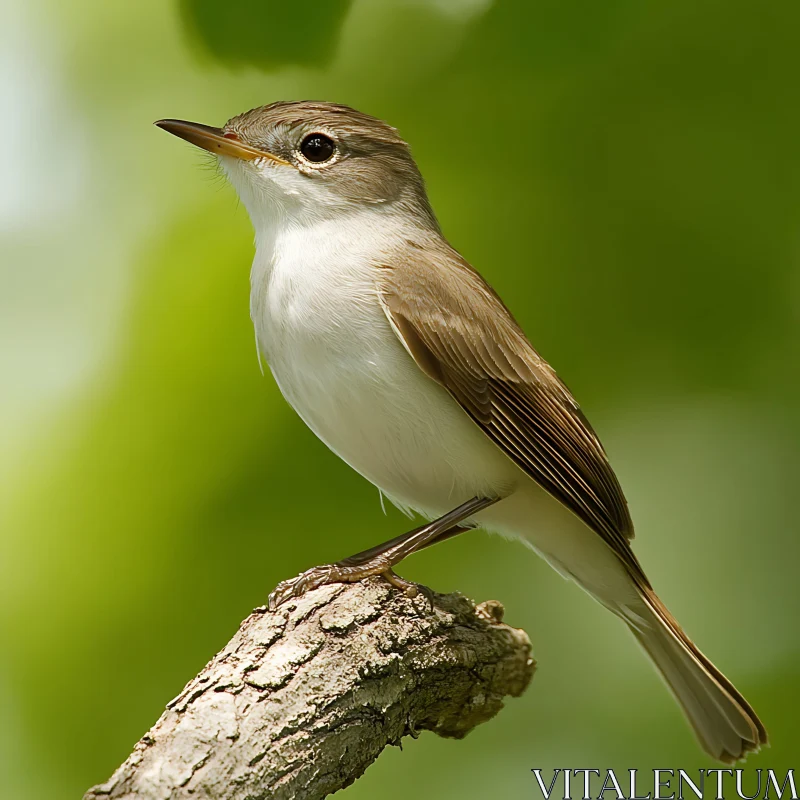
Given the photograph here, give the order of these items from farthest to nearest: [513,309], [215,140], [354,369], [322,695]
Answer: [513,309]
[215,140]
[354,369]
[322,695]

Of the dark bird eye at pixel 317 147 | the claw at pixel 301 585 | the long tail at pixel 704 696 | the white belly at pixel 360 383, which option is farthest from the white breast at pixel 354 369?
the long tail at pixel 704 696

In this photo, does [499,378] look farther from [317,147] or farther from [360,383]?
[317,147]

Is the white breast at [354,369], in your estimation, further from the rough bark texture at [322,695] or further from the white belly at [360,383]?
the rough bark texture at [322,695]

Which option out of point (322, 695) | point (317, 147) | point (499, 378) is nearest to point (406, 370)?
point (499, 378)

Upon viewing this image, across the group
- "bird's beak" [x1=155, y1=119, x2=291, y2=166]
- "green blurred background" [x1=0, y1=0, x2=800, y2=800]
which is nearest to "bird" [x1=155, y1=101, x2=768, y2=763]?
"bird's beak" [x1=155, y1=119, x2=291, y2=166]

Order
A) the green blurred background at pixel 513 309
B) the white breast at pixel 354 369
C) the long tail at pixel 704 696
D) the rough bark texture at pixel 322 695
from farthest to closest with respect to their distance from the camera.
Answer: the green blurred background at pixel 513 309 → the long tail at pixel 704 696 → the white breast at pixel 354 369 → the rough bark texture at pixel 322 695

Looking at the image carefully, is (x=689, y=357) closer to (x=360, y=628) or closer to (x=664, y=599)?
(x=664, y=599)

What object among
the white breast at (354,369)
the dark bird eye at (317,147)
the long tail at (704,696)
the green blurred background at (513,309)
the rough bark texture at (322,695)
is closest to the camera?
the rough bark texture at (322,695)
